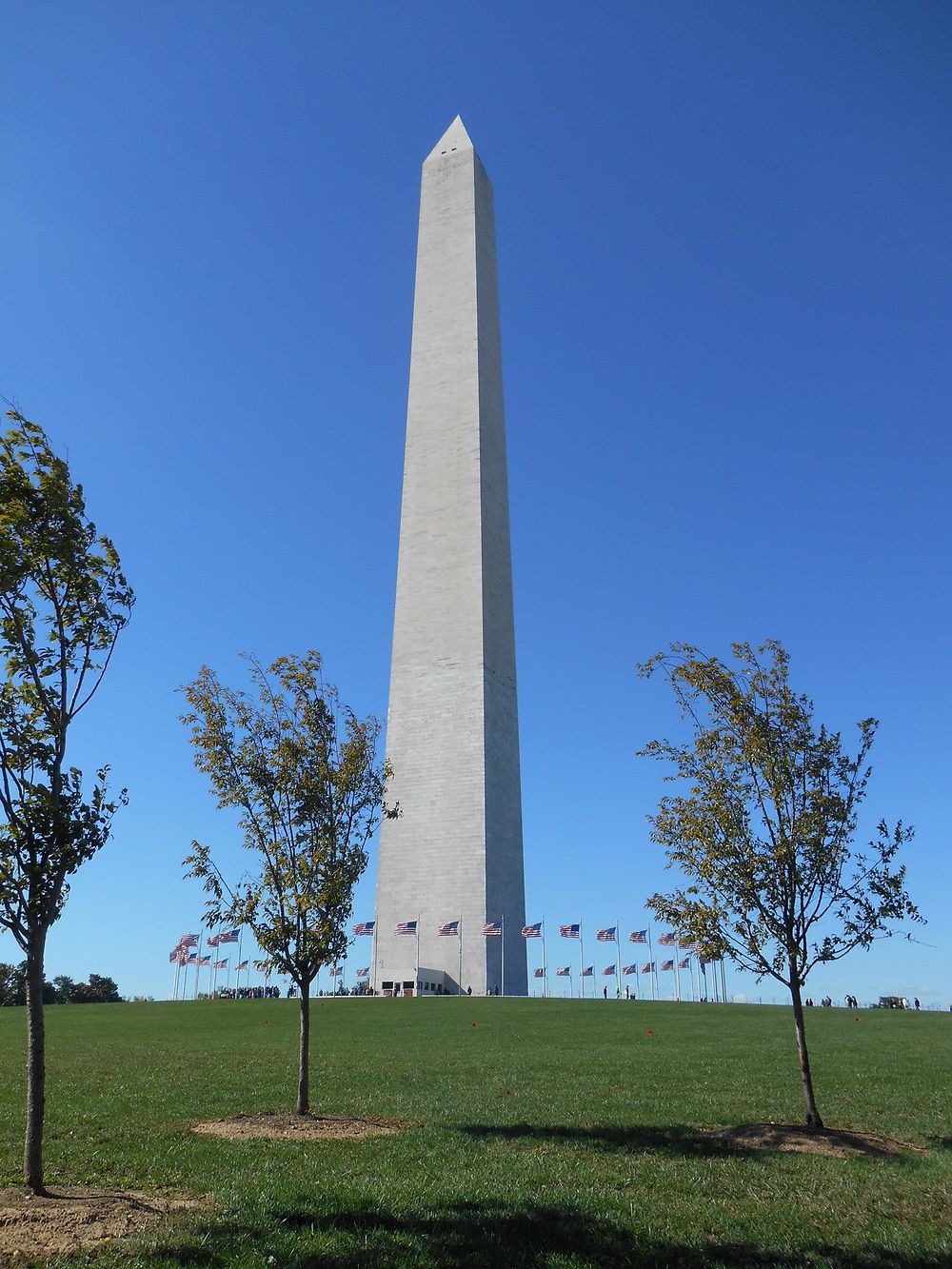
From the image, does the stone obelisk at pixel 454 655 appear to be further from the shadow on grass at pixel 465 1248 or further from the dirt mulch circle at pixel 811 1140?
the shadow on grass at pixel 465 1248

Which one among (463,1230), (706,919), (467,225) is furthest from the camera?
(467,225)

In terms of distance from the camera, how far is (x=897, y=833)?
1495cm

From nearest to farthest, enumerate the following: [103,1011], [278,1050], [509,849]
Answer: [278,1050] → [103,1011] → [509,849]

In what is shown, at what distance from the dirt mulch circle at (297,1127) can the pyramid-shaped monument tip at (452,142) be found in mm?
76233

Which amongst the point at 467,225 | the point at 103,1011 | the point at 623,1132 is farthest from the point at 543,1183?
the point at 467,225

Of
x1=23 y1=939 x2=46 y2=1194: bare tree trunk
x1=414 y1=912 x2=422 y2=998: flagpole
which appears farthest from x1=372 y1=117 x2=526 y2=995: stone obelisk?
x1=23 y1=939 x2=46 y2=1194: bare tree trunk

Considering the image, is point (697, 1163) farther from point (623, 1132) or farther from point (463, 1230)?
point (463, 1230)

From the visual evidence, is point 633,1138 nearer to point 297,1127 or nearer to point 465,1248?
point 297,1127

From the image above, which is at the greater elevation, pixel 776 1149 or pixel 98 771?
pixel 98 771

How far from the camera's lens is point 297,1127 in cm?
1399

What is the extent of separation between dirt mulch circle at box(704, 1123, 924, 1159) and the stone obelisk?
45053mm

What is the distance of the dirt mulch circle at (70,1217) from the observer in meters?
7.99

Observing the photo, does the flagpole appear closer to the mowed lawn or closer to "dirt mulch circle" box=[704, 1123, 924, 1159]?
the mowed lawn

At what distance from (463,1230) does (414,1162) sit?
120 inches
